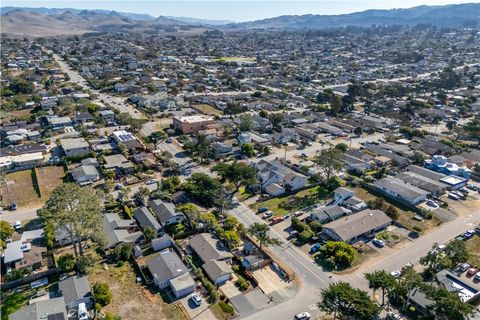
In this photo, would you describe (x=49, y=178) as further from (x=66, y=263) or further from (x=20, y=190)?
(x=66, y=263)

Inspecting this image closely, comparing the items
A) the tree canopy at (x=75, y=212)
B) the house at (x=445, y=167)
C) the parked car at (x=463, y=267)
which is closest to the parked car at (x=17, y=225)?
the tree canopy at (x=75, y=212)

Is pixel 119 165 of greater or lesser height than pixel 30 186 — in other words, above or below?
above

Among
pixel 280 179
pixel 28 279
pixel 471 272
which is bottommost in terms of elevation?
pixel 28 279

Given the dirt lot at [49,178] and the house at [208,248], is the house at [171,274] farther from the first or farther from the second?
the dirt lot at [49,178]

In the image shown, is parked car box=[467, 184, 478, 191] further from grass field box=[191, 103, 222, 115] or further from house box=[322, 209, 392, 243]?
grass field box=[191, 103, 222, 115]

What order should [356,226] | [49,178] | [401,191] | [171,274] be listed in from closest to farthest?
[171,274] < [356,226] < [401,191] < [49,178]

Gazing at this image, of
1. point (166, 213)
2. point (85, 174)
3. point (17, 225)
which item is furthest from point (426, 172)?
point (17, 225)

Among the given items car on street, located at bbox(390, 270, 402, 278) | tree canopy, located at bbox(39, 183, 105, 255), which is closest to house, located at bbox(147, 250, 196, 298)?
tree canopy, located at bbox(39, 183, 105, 255)
